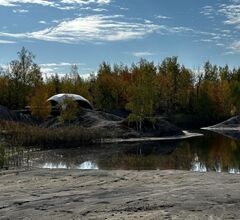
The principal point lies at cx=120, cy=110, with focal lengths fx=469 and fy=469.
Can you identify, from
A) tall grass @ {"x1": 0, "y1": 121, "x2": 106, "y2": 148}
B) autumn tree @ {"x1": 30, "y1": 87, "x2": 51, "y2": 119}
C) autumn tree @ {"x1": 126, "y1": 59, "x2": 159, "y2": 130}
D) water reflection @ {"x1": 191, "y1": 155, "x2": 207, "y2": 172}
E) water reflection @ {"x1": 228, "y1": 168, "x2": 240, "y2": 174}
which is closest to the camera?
water reflection @ {"x1": 228, "y1": 168, "x2": 240, "y2": 174}

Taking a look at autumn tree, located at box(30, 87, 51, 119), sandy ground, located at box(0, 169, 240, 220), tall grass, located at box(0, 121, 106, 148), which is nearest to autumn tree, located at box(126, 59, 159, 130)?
Answer: autumn tree, located at box(30, 87, 51, 119)

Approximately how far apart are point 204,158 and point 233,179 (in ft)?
57.2

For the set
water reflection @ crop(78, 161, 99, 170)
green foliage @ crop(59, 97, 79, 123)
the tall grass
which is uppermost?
green foliage @ crop(59, 97, 79, 123)

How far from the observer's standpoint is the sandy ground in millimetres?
13109

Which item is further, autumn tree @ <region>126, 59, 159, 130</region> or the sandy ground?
autumn tree @ <region>126, 59, 159, 130</region>

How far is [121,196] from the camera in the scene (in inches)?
606

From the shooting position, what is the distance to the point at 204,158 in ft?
119

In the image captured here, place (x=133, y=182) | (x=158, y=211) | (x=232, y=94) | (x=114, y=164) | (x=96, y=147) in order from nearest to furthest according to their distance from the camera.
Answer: (x=158, y=211) → (x=133, y=182) → (x=114, y=164) → (x=96, y=147) → (x=232, y=94)

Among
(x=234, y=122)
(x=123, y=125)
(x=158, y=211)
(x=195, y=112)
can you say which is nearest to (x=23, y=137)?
(x=123, y=125)

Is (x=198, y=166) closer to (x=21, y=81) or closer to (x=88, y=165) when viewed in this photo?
(x=88, y=165)

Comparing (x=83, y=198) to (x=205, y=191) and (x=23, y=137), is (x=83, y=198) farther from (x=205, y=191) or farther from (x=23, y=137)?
(x=23, y=137)

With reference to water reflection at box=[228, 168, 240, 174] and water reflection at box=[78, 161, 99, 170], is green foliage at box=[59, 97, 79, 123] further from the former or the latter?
water reflection at box=[228, 168, 240, 174]

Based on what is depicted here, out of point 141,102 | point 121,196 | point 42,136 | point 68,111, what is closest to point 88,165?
point 42,136

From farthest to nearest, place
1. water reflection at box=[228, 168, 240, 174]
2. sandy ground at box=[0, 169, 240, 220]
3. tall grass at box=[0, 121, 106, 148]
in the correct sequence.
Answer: tall grass at box=[0, 121, 106, 148] < water reflection at box=[228, 168, 240, 174] < sandy ground at box=[0, 169, 240, 220]
